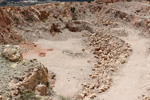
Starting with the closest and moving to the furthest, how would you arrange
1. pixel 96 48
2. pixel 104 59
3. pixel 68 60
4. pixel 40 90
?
1. pixel 40 90
2. pixel 104 59
3. pixel 68 60
4. pixel 96 48

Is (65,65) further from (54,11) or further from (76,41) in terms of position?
(54,11)

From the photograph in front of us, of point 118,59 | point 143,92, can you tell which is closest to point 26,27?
point 118,59

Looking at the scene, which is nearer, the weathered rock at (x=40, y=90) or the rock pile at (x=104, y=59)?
the weathered rock at (x=40, y=90)

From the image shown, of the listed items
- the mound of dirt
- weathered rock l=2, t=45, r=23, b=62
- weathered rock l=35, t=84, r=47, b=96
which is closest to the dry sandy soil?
weathered rock l=35, t=84, r=47, b=96

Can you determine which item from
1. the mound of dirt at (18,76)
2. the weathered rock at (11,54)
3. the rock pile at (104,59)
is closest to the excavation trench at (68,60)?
the rock pile at (104,59)

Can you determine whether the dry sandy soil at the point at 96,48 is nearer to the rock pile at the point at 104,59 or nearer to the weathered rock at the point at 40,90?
the rock pile at the point at 104,59

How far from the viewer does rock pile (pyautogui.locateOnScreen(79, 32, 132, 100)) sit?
45.9 feet

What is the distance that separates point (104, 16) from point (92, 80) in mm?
16338

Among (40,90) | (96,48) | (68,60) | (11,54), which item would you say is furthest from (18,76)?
(96,48)

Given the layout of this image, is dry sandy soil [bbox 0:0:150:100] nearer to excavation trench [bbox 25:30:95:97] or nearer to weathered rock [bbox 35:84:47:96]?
excavation trench [bbox 25:30:95:97]

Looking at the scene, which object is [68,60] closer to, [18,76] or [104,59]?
[104,59]

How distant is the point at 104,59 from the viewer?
20.3 m

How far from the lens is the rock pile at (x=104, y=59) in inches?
551

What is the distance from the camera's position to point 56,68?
19266mm
